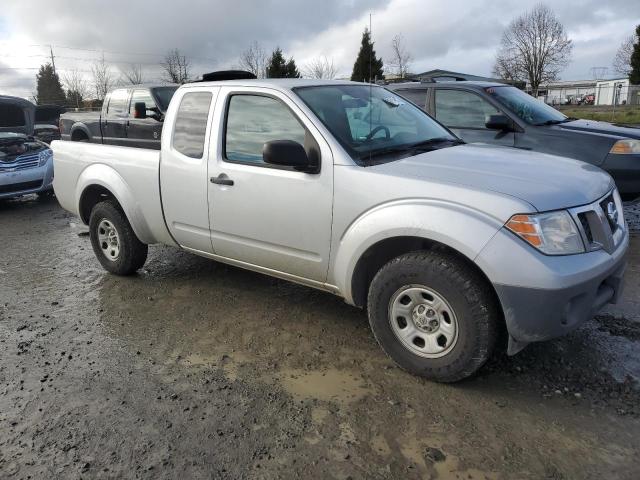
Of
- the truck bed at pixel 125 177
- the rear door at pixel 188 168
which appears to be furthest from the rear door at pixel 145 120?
the rear door at pixel 188 168

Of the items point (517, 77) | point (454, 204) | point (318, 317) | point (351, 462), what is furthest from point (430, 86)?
point (517, 77)

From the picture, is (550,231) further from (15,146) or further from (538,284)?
(15,146)

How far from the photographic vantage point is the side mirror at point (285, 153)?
3395 mm

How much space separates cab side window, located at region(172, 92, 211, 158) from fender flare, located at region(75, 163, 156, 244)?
2.49ft

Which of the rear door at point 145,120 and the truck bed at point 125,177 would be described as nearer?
the truck bed at point 125,177

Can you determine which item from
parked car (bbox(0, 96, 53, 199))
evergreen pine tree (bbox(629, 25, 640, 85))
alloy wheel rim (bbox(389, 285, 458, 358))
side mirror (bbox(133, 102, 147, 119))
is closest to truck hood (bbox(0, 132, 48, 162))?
parked car (bbox(0, 96, 53, 199))

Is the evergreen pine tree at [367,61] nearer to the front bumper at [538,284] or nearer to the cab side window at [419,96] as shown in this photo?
the cab side window at [419,96]

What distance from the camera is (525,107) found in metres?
6.68

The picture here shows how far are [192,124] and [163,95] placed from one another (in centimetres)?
685

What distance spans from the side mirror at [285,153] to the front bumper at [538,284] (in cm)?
128

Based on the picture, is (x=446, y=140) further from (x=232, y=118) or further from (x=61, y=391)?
(x=61, y=391)

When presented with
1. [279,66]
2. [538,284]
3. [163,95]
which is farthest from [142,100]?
[279,66]

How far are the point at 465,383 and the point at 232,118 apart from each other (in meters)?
2.51

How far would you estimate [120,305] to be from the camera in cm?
468
